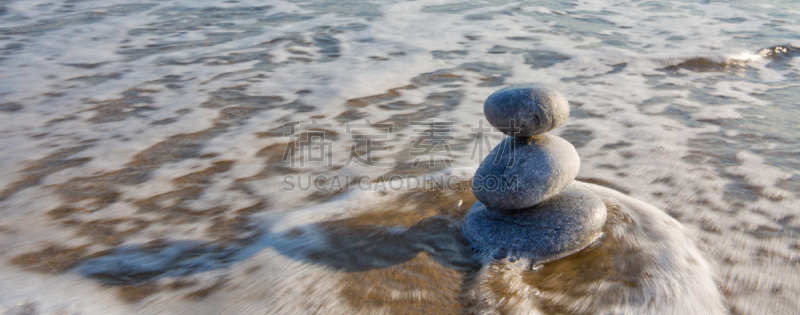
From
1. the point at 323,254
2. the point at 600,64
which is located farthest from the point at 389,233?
the point at 600,64

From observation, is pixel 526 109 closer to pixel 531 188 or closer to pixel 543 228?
pixel 531 188

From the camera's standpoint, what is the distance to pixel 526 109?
1.92m

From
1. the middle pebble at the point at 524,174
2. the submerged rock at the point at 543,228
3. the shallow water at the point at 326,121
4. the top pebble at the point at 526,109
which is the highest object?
the top pebble at the point at 526,109

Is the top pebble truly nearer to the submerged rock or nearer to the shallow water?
the submerged rock

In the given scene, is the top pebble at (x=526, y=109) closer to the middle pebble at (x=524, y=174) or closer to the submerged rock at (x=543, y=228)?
the middle pebble at (x=524, y=174)

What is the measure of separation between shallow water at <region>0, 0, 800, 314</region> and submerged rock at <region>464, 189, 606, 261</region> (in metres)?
0.17

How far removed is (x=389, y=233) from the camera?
2.10 m

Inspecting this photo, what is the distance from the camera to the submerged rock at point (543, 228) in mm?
1954

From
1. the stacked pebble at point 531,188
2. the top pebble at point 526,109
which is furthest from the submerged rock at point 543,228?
the top pebble at point 526,109

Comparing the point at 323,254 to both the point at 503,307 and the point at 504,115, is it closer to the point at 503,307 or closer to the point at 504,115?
the point at 503,307

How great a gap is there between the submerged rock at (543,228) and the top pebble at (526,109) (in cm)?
31

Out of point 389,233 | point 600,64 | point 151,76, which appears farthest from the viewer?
point 600,64

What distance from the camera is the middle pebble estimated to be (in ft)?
6.39

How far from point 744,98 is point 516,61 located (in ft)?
5.71
